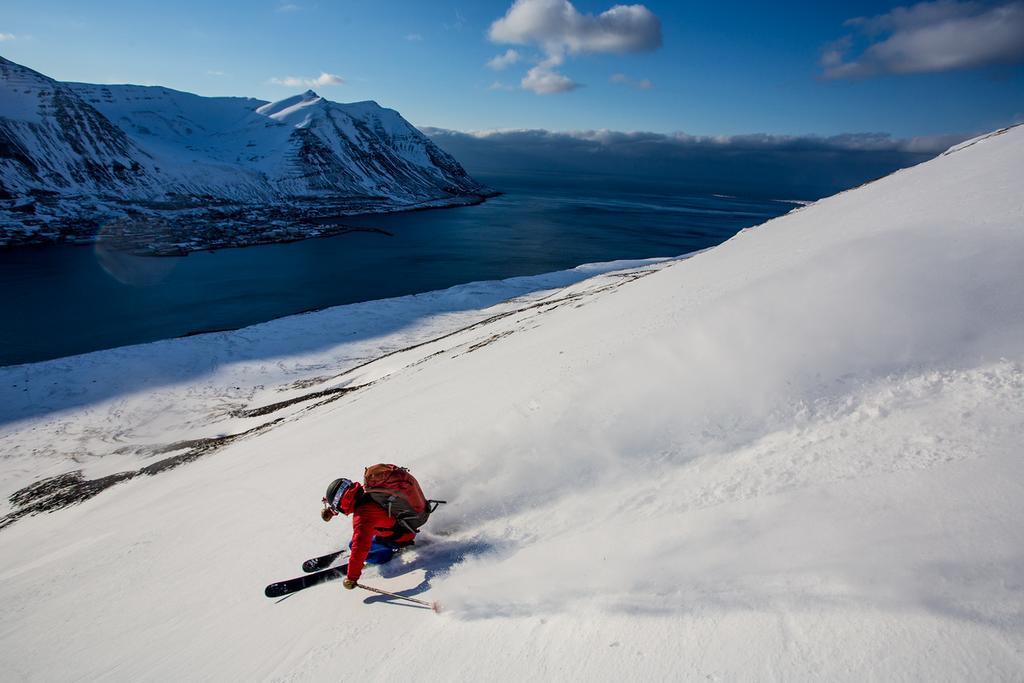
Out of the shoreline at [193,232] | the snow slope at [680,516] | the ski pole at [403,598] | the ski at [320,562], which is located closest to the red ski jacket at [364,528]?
the ski pole at [403,598]

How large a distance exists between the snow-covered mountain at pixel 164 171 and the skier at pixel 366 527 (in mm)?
92922

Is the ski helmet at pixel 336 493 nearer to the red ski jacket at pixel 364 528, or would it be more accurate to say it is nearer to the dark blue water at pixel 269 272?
the red ski jacket at pixel 364 528

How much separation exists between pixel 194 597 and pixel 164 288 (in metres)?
63.5

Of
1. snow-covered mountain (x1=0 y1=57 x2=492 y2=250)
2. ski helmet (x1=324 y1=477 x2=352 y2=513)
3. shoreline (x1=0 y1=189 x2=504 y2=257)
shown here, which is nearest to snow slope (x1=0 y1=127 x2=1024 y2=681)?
ski helmet (x1=324 y1=477 x2=352 y2=513)

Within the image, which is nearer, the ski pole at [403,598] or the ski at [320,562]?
the ski pole at [403,598]

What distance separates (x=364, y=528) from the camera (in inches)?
197

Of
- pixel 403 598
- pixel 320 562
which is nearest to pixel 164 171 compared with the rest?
pixel 320 562

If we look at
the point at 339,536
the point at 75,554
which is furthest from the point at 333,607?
the point at 75,554

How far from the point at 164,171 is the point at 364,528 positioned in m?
171

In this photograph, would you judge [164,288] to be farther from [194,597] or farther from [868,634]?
[868,634]

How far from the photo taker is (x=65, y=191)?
10769cm

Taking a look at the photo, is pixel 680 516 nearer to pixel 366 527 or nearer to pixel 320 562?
pixel 366 527

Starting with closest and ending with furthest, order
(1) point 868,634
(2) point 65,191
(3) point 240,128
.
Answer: (1) point 868,634
(2) point 65,191
(3) point 240,128

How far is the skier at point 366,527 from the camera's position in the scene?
4895 millimetres
